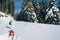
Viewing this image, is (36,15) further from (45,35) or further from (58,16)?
(45,35)

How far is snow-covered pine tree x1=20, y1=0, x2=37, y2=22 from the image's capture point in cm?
244

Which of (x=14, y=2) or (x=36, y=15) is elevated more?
(x=14, y=2)

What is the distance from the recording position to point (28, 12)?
2.42 meters

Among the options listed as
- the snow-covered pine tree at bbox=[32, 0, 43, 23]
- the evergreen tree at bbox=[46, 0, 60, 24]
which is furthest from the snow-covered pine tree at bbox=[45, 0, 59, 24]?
the snow-covered pine tree at bbox=[32, 0, 43, 23]

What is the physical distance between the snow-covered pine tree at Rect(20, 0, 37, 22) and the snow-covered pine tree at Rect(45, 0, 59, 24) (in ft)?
0.73

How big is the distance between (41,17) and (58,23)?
0.96 feet

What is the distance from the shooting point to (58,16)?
2.38 meters

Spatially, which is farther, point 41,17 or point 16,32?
point 41,17

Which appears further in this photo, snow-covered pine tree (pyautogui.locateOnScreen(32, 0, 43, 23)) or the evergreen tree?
snow-covered pine tree (pyautogui.locateOnScreen(32, 0, 43, 23))

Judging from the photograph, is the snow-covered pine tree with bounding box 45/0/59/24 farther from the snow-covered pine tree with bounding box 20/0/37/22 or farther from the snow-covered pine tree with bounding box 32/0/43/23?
the snow-covered pine tree with bounding box 20/0/37/22

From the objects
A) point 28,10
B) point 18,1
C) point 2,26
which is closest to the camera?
point 2,26

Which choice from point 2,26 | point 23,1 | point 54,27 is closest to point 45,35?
point 54,27

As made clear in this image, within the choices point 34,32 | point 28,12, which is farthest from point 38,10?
point 34,32

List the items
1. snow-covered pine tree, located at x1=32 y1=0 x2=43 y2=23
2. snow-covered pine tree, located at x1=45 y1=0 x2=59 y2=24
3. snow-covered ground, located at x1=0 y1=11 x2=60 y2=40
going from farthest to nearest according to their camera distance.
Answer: snow-covered pine tree, located at x1=32 y1=0 x2=43 y2=23
snow-covered pine tree, located at x1=45 y1=0 x2=59 y2=24
snow-covered ground, located at x1=0 y1=11 x2=60 y2=40
